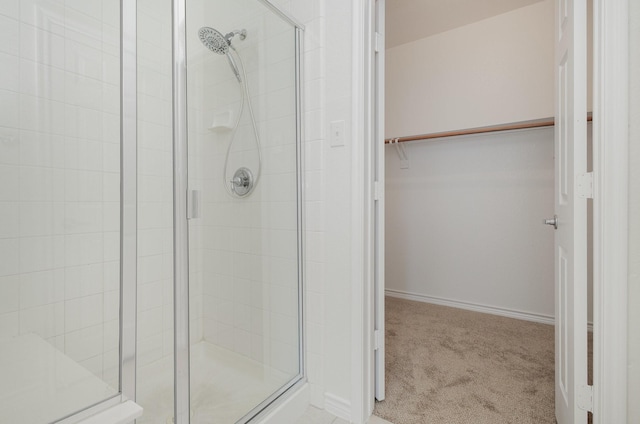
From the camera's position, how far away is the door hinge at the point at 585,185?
108cm

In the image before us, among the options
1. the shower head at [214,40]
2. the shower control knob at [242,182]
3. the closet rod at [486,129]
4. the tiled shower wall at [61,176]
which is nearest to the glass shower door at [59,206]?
the tiled shower wall at [61,176]

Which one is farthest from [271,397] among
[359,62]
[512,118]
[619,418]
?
[512,118]

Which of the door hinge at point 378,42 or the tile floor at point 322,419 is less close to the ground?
the door hinge at point 378,42

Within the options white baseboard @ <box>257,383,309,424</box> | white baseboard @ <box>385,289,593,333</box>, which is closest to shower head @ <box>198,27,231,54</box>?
white baseboard @ <box>257,383,309,424</box>

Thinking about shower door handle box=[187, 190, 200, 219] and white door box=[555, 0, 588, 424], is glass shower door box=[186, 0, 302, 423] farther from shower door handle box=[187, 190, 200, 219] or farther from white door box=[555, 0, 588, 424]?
white door box=[555, 0, 588, 424]

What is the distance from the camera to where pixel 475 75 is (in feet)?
8.66

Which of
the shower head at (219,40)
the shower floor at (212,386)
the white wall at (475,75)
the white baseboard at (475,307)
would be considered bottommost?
the white baseboard at (475,307)

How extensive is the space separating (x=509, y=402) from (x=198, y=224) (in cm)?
167

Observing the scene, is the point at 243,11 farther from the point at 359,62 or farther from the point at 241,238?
the point at 241,238

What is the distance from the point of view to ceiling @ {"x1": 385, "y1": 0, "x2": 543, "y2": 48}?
239cm

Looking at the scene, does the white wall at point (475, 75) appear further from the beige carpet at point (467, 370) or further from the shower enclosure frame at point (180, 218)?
the shower enclosure frame at point (180, 218)

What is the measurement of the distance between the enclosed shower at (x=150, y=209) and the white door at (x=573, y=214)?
111 cm

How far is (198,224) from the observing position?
1.21 m

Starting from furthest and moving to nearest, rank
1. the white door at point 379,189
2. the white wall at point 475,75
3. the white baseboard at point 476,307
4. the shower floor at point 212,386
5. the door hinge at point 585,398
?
the white baseboard at point 476,307 → the white wall at point 475,75 → the white door at point 379,189 → the shower floor at point 212,386 → the door hinge at point 585,398
